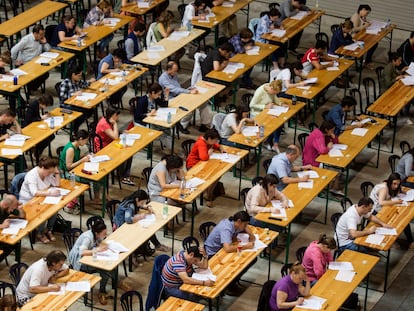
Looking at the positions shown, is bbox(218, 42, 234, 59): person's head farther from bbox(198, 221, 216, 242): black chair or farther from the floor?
bbox(198, 221, 216, 242): black chair

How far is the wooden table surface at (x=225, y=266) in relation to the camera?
17.0 m

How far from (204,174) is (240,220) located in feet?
7.52

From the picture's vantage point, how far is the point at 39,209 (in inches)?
741

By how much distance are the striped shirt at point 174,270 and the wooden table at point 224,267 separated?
0.21 m

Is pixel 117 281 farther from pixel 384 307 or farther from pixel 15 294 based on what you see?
pixel 384 307

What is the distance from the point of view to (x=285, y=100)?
22938mm

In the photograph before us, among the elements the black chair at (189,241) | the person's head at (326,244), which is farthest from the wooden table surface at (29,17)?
the person's head at (326,244)

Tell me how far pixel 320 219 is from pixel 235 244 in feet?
10.3

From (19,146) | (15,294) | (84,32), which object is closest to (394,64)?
(84,32)

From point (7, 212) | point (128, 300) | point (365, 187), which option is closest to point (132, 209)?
point (128, 300)

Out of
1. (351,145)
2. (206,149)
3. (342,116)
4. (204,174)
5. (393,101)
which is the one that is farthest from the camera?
(393,101)

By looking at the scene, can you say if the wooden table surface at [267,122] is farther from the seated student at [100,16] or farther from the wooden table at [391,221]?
the seated student at [100,16]

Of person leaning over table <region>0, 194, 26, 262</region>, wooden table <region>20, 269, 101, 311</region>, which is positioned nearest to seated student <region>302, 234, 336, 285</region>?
wooden table <region>20, 269, 101, 311</region>

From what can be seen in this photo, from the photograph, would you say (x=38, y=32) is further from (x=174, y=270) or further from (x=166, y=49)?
(x=174, y=270)
